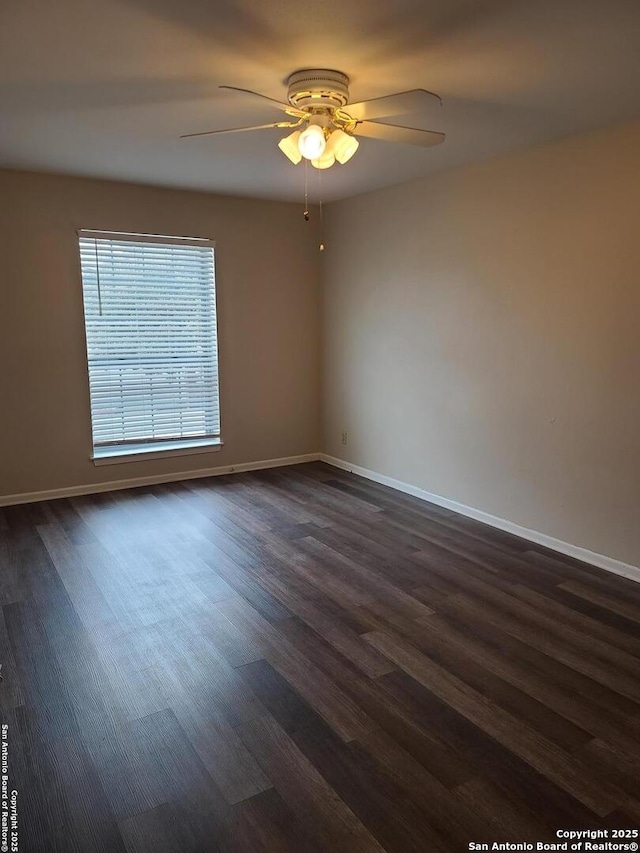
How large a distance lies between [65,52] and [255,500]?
10.5 feet

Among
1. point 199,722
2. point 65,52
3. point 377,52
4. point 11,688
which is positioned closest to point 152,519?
point 11,688

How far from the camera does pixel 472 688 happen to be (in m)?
2.31

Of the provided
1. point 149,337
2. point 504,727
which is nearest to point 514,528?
point 504,727

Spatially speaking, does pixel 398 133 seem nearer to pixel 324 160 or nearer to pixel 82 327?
pixel 324 160

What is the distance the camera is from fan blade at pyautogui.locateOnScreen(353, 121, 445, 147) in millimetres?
2590

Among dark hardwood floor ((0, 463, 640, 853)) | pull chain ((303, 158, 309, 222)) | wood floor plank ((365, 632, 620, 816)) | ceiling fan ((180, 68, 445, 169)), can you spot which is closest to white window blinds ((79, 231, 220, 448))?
pull chain ((303, 158, 309, 222))

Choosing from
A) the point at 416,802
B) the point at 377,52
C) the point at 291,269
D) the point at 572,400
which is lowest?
the point at 416,802

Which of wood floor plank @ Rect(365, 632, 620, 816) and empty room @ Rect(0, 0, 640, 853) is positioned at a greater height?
empty room @ Rect(0, 0, 640, 853)

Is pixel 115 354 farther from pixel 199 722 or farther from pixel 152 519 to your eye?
pixel 199 722

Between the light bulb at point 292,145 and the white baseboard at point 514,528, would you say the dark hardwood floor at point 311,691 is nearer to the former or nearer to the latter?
the white baseboard at point 514,528

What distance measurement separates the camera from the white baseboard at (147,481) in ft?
15.1

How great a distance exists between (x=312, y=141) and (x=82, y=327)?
114 inches

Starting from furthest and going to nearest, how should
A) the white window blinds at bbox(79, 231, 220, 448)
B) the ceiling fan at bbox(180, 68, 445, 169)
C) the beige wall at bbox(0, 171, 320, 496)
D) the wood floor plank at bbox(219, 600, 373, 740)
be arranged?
1. the white window blinds at bbox(79, 231, 220, 448)
2. the beige wall at bbox(0, 171, 320, 496)
3. the ceiling fan at bbox(180, 68, 445, 169)
4. the wood floor plank at bbox(219, 600, 373, 740)

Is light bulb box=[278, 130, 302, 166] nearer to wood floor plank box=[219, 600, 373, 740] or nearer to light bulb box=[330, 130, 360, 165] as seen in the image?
light bulb box=[330, 130, 360, 165]
